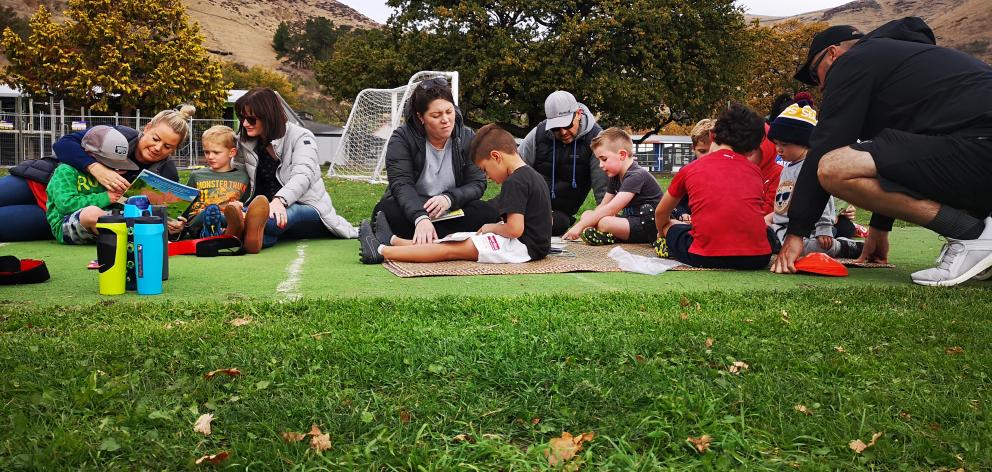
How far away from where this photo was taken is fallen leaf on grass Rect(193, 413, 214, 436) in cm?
230

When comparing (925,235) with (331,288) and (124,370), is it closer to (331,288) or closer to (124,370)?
(331,288)

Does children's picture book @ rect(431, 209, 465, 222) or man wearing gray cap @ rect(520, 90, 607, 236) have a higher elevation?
man wearing gray cap @ rect(520, 90, 607, 236)

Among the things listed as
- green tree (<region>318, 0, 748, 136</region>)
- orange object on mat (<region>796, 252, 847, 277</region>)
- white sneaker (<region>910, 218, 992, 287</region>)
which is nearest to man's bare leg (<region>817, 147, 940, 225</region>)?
white sneaker (<region>910, 218, 992, 287</region>)

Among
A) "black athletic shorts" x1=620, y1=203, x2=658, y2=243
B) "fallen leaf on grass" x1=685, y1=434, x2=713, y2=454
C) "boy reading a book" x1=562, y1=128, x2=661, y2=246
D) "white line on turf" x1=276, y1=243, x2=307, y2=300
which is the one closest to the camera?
"fallen leaf on grass" x1=685, y1=434, x2=713, y2=454

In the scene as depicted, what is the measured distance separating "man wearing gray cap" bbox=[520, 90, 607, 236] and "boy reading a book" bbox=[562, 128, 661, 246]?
29cm

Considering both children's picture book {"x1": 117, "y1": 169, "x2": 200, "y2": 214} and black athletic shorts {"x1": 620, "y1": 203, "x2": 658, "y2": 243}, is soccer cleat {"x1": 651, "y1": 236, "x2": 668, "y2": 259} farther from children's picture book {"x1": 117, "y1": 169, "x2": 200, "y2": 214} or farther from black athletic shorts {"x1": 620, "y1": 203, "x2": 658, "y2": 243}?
children's picture book {"x1": 117, "y1": 169, "x2": 200, "y2": 214}

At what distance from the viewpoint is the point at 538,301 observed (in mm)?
4160

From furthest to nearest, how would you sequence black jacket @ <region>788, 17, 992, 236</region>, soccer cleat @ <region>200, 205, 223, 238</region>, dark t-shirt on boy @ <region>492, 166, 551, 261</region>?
soccer cleat @ <region>200, 205, 223, 238</region>
dark t-shirt on boy @ <region>492, 166, 551, 261</region>
black jacket @ <region>788, 17, 992, 236</region>

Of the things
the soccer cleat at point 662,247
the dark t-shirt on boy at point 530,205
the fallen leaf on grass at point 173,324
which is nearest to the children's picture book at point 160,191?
the dark t-shirt on boy at point 530,205

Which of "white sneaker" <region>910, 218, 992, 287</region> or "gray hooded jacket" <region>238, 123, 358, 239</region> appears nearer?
"white sneaker" <region>910, 218, 992, 287</region>

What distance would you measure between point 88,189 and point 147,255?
2643mm

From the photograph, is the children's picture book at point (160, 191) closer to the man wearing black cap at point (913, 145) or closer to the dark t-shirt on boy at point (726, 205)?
the dark t-shirt on boy at point (726, 205)

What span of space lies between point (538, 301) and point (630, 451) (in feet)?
6.52

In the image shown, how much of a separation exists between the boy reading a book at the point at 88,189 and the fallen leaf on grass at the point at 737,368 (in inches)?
194
